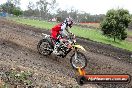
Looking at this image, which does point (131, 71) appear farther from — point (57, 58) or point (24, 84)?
point (24, 84)

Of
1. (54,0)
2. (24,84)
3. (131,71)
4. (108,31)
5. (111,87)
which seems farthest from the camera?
(54,0)

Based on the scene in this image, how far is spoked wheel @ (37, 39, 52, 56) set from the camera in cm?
1481

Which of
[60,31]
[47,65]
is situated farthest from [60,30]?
[47,65]

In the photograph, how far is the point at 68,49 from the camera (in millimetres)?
14031

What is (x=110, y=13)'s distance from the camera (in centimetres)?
3444

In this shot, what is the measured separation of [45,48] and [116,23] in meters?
19.7

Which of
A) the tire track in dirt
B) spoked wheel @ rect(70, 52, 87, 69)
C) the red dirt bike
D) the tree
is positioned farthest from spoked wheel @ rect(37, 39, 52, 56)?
the tree

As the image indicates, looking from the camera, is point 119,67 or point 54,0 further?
point 54,0

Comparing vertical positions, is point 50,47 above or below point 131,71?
above

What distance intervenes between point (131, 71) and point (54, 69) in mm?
5155

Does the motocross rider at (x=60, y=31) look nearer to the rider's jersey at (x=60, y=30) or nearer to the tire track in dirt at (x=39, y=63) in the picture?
the rider's jersey at (x=60, y=30)

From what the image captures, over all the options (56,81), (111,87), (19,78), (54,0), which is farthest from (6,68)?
(54,0)

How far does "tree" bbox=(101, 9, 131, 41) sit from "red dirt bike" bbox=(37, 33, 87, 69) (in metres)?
19.2

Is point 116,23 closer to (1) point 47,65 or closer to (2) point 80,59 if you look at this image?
(2) point 80,59
